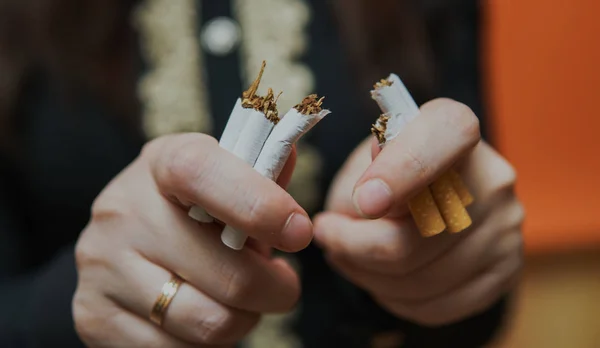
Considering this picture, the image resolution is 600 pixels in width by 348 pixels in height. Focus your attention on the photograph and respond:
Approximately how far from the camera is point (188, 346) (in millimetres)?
311

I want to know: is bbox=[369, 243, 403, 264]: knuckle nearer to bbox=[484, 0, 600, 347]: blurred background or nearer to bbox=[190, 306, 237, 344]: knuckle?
bbox=[190, 306, 237, 344]: knuckle

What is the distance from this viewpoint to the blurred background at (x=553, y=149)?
79cm

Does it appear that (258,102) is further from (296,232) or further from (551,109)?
(551,109)

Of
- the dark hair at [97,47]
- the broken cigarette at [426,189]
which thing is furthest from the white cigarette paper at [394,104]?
the dark hair at [97,47]

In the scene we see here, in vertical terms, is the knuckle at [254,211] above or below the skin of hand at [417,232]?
above

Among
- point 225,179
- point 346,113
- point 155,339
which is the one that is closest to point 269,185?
point 225,179

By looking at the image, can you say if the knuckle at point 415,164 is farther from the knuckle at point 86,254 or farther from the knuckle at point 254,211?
the knuckle at point 86,254

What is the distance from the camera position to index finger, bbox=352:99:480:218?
26 centimetres

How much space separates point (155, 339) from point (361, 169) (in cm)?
14

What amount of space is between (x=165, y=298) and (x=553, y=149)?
687 mm

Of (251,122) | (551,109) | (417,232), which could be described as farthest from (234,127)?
(551,109)

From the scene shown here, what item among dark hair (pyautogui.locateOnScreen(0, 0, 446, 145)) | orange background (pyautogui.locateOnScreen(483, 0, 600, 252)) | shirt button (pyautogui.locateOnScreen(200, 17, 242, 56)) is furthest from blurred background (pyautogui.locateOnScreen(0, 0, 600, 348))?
shirt button (pyautogui.locateOnScreen(200, 17, 242, 56))

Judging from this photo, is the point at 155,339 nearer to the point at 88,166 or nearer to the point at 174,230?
the point at 174,230

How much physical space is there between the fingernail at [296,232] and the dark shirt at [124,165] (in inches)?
7.9
